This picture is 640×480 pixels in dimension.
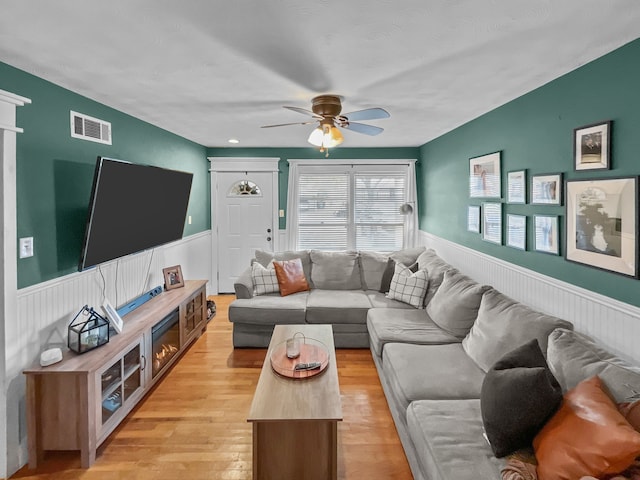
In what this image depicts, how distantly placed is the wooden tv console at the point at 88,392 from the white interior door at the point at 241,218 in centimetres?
320

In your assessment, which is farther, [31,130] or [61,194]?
[61,194]

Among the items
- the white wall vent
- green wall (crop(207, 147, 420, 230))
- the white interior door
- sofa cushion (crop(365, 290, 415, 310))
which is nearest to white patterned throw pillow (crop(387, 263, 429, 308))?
sofa cushion (crop(365, 290, 415, 310))

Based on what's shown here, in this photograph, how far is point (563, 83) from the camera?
8.47 feet

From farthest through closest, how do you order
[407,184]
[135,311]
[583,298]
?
1. [407,184]
2. [135,311]
3. [583,298]

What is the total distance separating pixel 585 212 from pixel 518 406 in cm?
142

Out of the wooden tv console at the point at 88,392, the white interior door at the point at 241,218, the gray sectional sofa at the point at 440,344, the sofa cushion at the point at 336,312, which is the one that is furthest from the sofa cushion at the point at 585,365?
the white interior door at the point at 241,218

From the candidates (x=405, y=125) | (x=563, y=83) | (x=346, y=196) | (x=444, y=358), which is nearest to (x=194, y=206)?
(x=346, y=196)

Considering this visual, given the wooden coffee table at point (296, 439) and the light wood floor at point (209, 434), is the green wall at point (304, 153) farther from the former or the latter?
the wooden coffee table at point (296, 439)

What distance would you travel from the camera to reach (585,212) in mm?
2377

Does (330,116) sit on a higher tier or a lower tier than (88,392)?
higher

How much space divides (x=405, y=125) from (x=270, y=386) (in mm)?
3256

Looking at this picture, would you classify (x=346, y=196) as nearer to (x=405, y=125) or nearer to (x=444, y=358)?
(x=405, y=125)

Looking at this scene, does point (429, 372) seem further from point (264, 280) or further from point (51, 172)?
point (51, 172)

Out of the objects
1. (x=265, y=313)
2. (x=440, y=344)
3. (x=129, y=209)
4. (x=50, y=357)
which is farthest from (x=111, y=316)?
(x=440, y=344)
